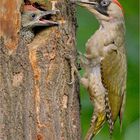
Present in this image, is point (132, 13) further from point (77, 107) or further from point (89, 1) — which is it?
point (77, 107)

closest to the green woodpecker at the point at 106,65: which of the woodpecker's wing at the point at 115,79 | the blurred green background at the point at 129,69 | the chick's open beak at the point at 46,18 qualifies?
the woodpecker's wing at the point at 115,79

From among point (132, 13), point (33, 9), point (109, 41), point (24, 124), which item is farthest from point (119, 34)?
point (24, 124)

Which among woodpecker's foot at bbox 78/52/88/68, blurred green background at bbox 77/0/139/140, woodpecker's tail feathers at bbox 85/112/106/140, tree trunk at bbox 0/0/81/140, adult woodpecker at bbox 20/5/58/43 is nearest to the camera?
tree trunk at bbox 0/0/81/140

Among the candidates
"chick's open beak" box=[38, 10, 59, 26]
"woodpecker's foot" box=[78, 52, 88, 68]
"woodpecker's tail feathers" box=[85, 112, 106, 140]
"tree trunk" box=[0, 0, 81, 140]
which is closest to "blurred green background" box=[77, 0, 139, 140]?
"woodpecker's tail feathers" box=[85, 112, 106, 140]

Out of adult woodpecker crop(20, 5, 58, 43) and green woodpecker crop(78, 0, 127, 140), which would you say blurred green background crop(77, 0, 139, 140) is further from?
adult woodpecker crop(20, 5, 58, 43)

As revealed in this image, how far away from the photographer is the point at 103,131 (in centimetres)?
730

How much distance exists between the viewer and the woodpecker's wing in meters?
6.92

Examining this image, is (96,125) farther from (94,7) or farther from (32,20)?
(32,20)

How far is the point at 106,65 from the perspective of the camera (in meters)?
6.88

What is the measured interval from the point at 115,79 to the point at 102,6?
0.73m

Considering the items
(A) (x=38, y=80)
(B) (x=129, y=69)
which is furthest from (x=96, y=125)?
(A) (x=38, y=80)

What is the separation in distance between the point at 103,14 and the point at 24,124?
5.84ft

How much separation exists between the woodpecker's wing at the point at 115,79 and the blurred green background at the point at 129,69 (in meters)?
0.25

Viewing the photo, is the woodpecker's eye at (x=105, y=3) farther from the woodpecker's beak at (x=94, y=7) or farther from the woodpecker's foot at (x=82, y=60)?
the woodpecker's foot at (x=82, y=60)
